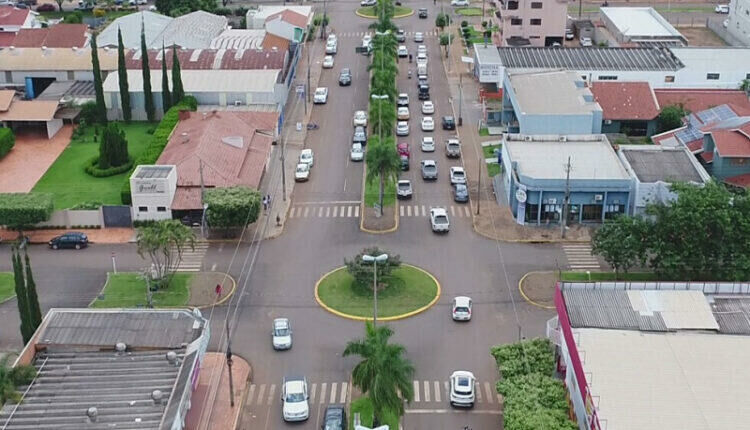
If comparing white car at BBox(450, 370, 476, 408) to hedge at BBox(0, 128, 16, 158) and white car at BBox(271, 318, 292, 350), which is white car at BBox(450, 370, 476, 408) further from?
hedge at BBox(0, 128, 16, 158)

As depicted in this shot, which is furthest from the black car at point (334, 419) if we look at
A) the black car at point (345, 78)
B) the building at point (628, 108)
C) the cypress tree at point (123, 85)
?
the black car at point (345, 78)

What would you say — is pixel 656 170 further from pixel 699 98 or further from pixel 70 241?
pixel 70 241

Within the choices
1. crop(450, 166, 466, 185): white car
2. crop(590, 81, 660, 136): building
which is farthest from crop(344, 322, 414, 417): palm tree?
crop(590, 81, 660, 136): building

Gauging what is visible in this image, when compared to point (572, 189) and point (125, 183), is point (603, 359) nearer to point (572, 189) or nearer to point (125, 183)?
point (572, 189)

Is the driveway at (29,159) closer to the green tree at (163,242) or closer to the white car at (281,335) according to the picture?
the green tree at (163,242)

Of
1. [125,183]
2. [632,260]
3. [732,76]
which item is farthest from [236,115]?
[732,76]

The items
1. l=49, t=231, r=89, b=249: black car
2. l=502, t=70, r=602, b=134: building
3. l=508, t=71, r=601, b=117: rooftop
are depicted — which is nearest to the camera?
l=49, t=231, r=89, b=249: black car
